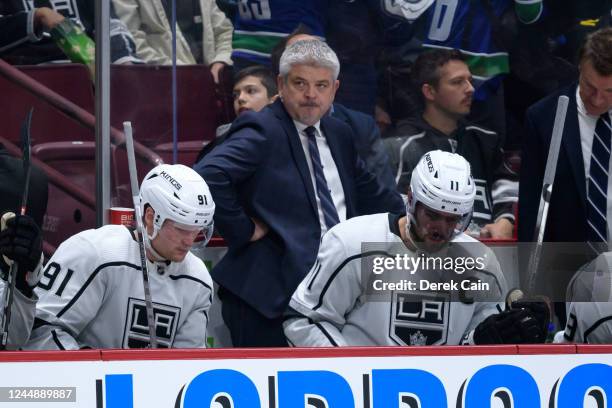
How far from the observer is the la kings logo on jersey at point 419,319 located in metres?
4.26

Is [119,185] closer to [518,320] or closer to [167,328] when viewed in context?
[167,328]

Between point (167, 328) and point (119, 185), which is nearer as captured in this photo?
point (167, 328)

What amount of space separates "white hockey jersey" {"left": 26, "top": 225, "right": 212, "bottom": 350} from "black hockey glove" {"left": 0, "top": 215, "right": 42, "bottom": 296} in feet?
0.87

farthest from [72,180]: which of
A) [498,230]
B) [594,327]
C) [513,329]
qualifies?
[594,327]

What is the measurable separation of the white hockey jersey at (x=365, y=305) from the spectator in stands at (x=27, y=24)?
157 cm

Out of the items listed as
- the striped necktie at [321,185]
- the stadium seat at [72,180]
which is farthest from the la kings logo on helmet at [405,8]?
the stadium seat at [72,180]

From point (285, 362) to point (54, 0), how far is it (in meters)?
2.04

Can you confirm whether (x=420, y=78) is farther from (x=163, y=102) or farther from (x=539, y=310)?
(x=539, y=310)

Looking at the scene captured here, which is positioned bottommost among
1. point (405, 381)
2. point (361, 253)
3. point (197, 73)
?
point (405, 381)

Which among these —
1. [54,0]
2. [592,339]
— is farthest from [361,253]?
[54,0]

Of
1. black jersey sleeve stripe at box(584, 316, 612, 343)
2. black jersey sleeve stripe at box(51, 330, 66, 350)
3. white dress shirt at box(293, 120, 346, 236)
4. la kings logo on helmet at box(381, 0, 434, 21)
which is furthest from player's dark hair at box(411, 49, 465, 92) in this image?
black jersey sleeve stripe at box(51, 330, 66, 350)

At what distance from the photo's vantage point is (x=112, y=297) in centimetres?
424

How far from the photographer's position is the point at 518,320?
13.2 ft

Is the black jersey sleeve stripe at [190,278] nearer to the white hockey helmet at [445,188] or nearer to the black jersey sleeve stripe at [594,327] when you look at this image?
the white hockey helmet at [445,188]
